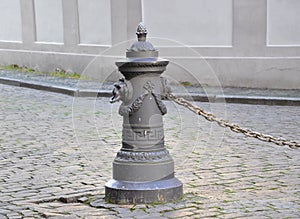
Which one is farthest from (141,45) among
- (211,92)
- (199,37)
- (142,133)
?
(199,37)

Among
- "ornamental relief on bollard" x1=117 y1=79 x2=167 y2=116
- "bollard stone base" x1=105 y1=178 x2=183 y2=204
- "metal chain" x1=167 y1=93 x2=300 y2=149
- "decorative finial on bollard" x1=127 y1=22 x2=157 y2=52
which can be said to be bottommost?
"bollard stone base" x1=105 y1=178 x2=183 y2=204

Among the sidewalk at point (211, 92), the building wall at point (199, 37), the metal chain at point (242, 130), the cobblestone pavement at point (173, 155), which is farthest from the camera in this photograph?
the building wall at point (199, 37)

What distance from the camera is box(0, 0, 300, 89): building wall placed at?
12961 millimetres

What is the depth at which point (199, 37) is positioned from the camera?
1376 cm

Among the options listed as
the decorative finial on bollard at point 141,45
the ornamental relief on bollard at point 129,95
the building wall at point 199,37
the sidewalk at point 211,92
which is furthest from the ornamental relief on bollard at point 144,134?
the building wall at point 199,37

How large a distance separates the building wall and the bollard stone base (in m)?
5.92

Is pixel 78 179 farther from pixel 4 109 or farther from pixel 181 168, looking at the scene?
pixel 4 109

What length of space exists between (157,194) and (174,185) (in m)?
0.18

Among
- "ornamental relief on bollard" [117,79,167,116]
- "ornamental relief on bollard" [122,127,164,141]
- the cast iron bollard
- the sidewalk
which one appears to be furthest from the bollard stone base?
the sidewalk

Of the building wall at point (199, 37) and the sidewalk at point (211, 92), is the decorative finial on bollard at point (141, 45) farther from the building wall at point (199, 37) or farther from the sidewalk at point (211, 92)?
the building wall at point (199, 37)

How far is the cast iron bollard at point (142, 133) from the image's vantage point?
554cm

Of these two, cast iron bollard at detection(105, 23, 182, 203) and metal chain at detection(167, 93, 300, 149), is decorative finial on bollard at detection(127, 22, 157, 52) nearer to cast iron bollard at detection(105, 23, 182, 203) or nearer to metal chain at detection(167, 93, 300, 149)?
cast iron bollard at detection(105, 23, 182, 203)

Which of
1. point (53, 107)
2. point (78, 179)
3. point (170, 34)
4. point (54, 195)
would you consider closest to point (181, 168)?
point (78, 179)

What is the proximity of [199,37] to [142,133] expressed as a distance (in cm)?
840
